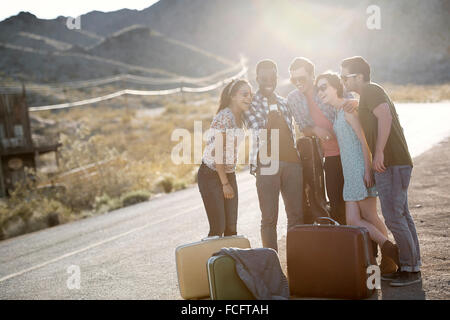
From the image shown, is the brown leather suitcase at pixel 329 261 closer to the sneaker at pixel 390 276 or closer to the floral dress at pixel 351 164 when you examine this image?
the sneaker at pixel 390 276

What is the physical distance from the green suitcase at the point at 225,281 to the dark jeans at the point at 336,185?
127 cm

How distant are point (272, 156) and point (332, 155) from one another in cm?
60

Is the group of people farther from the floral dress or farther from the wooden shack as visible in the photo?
the wooden shack

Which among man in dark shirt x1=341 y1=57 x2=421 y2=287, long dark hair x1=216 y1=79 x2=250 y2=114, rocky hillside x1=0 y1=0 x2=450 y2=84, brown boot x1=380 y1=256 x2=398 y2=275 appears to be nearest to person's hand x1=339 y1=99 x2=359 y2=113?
man in dark shirt x1=341 y1=57 x2=421 y2=287

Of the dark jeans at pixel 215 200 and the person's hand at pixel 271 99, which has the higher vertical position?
the person's hand at pixel 271 99

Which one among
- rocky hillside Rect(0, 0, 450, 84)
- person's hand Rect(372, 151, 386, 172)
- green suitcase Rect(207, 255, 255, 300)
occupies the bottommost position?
green suitcase Rect(207, 255, 255, 300)

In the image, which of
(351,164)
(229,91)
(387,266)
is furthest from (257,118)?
(387,266)

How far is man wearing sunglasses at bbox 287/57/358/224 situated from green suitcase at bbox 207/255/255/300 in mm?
1293

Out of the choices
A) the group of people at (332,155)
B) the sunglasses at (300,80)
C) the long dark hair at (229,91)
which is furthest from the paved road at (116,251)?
the sunglasses at (300,80)

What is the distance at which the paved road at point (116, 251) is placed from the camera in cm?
580

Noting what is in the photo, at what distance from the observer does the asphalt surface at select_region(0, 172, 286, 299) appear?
19.0 ft

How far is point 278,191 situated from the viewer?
4707 millimetres

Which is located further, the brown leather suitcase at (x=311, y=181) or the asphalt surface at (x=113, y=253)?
the asphalt surface at (x=113, y=253)

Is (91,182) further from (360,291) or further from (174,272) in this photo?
(360,291)
